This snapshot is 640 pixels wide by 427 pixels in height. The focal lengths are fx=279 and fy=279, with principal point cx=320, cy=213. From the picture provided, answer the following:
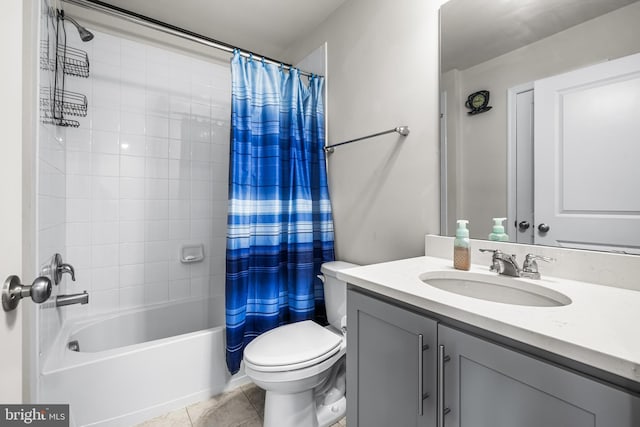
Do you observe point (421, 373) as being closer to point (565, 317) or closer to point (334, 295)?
point (565, 317)

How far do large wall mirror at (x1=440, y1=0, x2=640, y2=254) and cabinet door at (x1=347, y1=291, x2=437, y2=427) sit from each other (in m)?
0.61

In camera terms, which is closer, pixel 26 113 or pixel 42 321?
pixel 26 113

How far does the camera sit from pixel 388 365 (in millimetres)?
796

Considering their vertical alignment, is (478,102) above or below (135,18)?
below

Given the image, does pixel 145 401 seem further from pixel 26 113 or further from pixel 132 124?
pixel 132 124

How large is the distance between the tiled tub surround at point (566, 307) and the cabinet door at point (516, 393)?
37 millimetres

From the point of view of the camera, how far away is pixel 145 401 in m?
1.41

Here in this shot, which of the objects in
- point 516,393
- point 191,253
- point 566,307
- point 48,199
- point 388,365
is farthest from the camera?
point 191,253

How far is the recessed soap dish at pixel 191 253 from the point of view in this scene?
82.7 inches

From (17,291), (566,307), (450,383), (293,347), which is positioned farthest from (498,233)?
(17,291)

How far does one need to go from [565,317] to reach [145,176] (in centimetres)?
228

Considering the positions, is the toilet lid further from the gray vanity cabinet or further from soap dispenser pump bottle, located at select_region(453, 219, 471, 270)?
soap dispenser pump bottle, located at select_region(453, 219, 471, 270)

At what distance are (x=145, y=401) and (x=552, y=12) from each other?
7.85 ft

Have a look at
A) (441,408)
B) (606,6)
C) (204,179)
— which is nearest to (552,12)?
(606,6)
